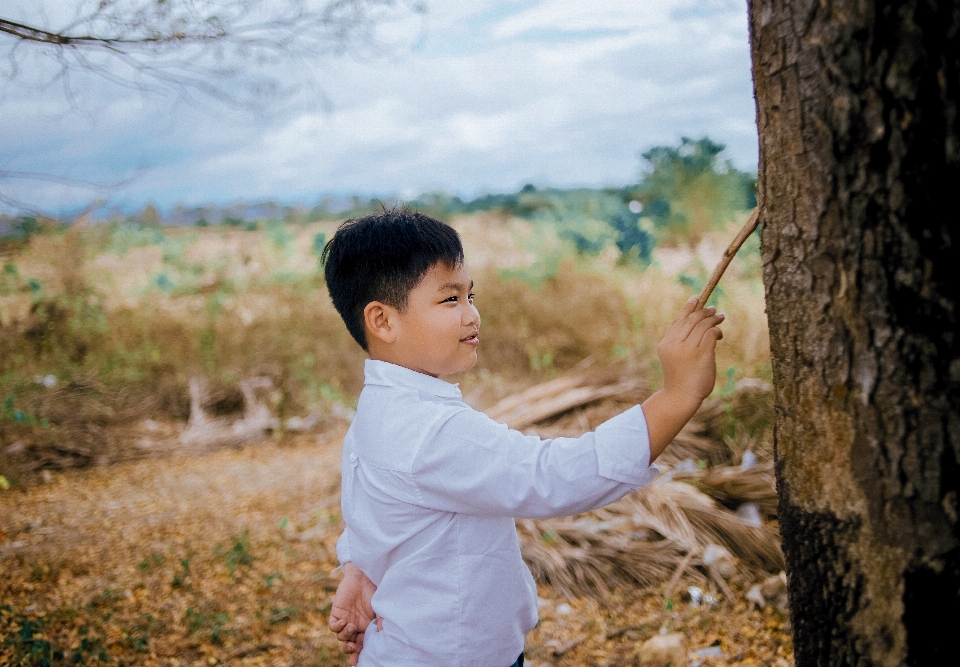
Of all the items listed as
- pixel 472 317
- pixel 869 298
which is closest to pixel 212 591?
pixel 472 317

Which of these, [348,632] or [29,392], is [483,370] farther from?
[348,632]

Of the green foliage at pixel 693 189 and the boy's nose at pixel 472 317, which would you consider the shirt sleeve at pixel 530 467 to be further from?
the green foliage at pixel 693 189

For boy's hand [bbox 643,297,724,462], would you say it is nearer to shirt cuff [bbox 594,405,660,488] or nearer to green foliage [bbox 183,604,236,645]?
shirt cuff [bbox 594,405,660,488]

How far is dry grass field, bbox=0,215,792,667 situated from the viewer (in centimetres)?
290

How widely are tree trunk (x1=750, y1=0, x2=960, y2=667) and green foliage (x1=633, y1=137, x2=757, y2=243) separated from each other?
551 cm

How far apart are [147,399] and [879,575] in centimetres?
576

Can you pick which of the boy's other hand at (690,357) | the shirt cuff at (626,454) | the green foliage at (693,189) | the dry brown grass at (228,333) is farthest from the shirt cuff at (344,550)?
the green foliage at (693,189)

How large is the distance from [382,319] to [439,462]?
1.27 ft

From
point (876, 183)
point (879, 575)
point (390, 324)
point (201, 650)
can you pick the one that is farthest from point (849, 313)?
point (201, 650)

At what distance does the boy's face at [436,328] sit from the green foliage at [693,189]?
537cm

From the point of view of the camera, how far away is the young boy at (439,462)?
131 centimetres

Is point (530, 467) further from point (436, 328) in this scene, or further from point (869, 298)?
point (869, 298)

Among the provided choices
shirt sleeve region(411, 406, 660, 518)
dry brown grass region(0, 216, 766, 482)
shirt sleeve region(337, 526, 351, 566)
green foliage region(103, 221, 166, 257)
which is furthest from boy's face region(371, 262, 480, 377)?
green foliage region(103, 221, 166, 257)

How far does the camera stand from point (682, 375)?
1319 millimetres
